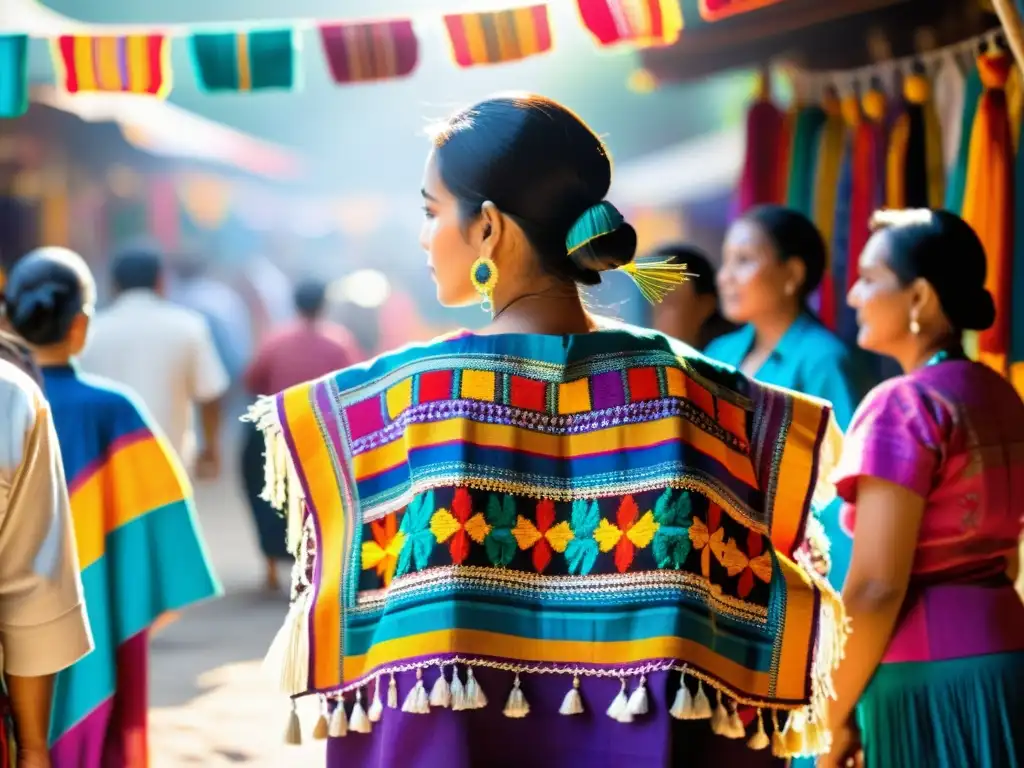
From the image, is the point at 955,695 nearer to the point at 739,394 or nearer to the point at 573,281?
the point at 739,394

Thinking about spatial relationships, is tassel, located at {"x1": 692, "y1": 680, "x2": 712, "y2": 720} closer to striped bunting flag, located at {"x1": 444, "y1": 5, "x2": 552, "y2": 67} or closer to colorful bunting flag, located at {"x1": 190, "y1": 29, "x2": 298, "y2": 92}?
striped bunting flag, located at {"x1": 444, "y1": 5, "x2": 552, "y2": 67}

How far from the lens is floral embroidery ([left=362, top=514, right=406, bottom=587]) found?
2.17m

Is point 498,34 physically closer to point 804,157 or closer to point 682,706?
point 804,157

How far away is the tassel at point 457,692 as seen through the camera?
6.66 ft

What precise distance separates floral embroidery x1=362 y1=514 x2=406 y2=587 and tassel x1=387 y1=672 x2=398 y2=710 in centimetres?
15

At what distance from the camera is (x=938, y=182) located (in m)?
5.39

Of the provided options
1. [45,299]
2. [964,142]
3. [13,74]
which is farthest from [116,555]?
[964,142]

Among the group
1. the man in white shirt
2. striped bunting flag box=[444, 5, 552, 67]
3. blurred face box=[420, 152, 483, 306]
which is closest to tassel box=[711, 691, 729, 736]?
blurred face box=[420, 152, 483, 306]

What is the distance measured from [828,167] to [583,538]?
405 cm

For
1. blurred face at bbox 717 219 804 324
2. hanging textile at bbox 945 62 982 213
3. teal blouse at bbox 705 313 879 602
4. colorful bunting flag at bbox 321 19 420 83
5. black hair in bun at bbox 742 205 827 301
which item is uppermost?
colorful bunting flag at bbox 321 19 420 83

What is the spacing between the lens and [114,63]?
5297mm

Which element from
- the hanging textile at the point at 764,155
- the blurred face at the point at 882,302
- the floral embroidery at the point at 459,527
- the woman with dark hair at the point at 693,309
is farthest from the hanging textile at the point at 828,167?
the floral embroidery at the point at 459,527

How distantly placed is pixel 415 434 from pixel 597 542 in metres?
0.30

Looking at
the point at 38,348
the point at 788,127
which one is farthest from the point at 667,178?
the point at 38,348
